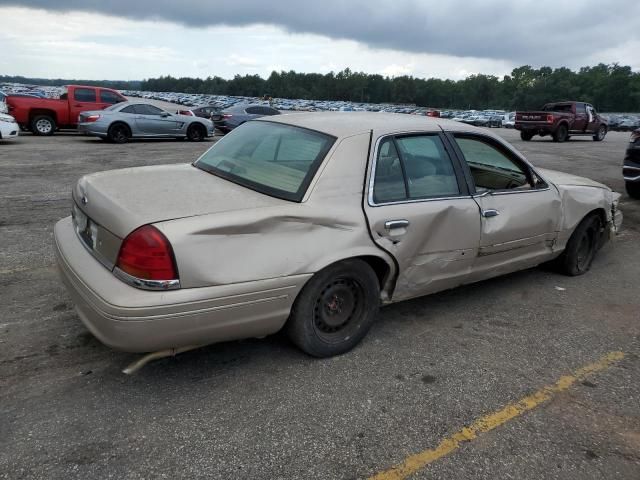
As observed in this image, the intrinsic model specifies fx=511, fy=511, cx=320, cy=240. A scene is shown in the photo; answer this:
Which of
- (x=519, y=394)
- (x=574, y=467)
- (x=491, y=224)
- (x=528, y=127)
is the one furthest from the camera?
(x=528, y=127)

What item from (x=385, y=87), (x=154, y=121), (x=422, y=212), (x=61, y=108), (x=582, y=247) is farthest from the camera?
(x=385, y=87)

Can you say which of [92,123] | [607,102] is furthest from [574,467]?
[607,102]

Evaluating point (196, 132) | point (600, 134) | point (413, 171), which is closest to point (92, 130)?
point (196, 132)

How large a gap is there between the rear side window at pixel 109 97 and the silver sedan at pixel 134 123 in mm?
1678

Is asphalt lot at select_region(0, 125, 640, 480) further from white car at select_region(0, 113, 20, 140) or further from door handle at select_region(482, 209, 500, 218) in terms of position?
white car at select_region(0, 113, 20, 140)

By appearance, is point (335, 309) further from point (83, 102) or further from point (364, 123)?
point (83, 102)

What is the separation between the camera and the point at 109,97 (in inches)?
699

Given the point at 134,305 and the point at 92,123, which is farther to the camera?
the point at 92,123

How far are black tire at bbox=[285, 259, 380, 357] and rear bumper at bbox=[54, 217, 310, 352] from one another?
0.37 ft

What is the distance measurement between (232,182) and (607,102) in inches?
5038

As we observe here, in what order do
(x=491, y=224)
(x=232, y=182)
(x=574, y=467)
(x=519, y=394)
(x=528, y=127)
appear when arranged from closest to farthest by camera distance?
(x=574, y=467) → (x=519, y=394) → (x=232, y=182) → (x=491, y=224) → (x=528, y=127)

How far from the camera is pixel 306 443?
2475 millimetres

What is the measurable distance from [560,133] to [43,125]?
68.1ft

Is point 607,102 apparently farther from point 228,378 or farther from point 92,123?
point 228,378
